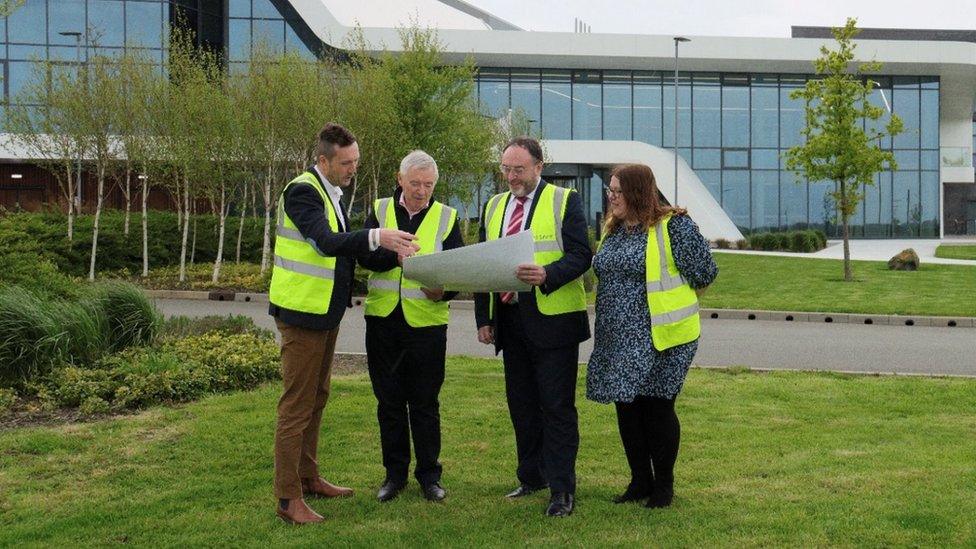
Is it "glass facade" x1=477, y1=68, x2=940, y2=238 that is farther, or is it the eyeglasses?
"glass facade" x1=477, y1=68, x2=940, y2=238

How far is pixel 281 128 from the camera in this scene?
80.2 feet

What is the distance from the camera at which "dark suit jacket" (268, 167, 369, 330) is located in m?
5.30

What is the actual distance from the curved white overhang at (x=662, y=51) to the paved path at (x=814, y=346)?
29.7 metres

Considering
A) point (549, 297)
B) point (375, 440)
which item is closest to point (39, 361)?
point (375, 440)

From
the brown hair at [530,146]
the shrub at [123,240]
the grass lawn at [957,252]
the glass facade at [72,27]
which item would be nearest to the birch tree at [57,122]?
the shrub at [123,240]

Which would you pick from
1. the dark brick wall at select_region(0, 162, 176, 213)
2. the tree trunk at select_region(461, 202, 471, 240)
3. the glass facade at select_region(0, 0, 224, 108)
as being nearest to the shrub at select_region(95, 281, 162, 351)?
the tree trunk at select_region(461, 202, 471, 240)

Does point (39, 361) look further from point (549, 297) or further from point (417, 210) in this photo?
point (549, 297)

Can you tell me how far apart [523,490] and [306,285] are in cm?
170

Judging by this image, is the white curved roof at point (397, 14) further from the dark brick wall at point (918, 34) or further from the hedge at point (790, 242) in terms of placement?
the dark brick wall at point (918, 34)

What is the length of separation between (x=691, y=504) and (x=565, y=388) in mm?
902

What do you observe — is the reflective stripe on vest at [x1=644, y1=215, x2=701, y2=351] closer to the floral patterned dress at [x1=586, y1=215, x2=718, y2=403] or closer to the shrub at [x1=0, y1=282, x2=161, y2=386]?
the floral patterned dress at [x1=586, y1=215, x2=718, y2=403]

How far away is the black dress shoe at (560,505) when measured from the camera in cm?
551

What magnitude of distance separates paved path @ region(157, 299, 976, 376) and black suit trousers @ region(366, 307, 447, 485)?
625 centimetres

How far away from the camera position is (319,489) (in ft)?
19.5
